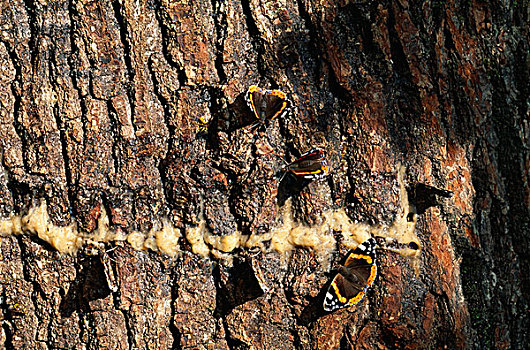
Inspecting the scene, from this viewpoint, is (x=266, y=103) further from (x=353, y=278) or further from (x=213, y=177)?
(x=353, y=278)

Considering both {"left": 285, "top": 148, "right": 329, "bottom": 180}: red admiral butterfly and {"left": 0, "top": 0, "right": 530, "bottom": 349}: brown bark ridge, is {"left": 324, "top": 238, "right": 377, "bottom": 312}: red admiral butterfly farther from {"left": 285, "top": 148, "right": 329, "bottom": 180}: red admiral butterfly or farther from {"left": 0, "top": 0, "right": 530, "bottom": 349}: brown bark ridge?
{"left": 285, "top": 148, "right": 329, "bottom": 180}: red admiral butterfly

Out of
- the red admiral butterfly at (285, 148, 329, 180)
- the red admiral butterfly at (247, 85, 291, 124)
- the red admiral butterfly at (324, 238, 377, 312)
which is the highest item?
the red admiral butterfly at (247, 85, 291, 124)

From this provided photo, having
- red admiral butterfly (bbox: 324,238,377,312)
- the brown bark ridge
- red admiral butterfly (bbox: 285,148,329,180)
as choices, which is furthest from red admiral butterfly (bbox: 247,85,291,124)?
red admiral butterfly (bbox: 324,238,377,312)

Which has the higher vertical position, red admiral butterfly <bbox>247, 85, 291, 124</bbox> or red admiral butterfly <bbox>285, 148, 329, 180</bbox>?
red admiral butterfly <bbox>247, 85, 291, 124</bbox>

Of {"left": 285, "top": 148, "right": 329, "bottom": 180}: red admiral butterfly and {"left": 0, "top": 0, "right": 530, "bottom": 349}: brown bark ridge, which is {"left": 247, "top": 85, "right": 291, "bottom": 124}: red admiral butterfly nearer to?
{"left": 0, "top": 0, "right": 530, "bottom": 349}: brown bark ridge

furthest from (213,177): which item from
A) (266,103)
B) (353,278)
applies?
(353,278)

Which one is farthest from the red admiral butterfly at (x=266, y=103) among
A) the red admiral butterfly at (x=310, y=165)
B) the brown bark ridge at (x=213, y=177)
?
the red admiral butterfly at (x=310, y=165)

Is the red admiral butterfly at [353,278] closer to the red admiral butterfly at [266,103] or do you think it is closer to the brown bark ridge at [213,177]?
the brown bark ridge at [213,177]

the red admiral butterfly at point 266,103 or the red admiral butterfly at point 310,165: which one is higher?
the red admiral butterfly at point 266,103
